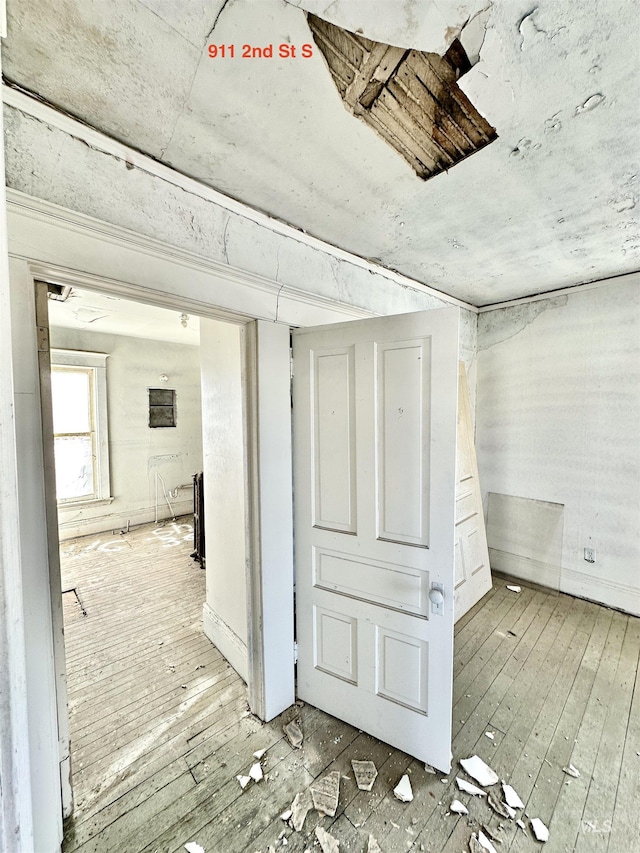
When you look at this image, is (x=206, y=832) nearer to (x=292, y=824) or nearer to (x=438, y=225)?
(x=292, y=824)

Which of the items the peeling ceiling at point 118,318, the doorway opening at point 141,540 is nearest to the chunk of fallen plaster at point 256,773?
the doorway opening at point 141,540

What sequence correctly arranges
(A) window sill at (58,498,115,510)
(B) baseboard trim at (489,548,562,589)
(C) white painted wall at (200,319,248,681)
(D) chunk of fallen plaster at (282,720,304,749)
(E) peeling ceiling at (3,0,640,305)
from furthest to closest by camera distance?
1. (A) window sill at (58,498,115,510)
2. (B) baseboard trim at (489,548,562,589)
3. (C) white painted wall at (200,319,248,681)
4. (D) chunk of fallen plaster at (282,720,304,749)
5. (E) peeling ceiling at (3,0,640,305)

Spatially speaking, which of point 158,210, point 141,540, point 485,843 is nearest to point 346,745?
point 485,843

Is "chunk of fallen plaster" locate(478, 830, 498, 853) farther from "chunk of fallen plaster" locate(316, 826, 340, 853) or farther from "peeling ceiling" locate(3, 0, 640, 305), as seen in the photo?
"peeling ceiling" locate(3, 0, 640, 305)

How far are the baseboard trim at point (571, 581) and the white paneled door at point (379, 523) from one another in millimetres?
2213

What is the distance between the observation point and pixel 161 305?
1482 mm

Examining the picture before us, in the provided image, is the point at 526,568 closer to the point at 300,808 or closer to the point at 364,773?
the point at 364,773

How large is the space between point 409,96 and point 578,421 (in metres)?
2.86

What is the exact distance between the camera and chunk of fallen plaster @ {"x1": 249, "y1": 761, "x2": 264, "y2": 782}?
155cm

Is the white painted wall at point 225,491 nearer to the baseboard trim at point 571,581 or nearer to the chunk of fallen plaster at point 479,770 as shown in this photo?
the chunk of fallen plaster at point 479,770

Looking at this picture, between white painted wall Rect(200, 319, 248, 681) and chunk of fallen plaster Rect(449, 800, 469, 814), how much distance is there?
1.23 metres

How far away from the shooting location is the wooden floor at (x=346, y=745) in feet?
4.46

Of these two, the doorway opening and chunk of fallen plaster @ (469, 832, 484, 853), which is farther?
the doorway opening

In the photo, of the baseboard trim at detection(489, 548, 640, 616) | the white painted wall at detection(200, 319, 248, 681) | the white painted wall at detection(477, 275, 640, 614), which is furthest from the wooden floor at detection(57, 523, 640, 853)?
the white painted wall at detection(477, 275, 640, 614)
